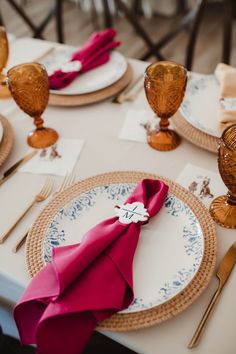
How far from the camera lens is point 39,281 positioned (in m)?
0.54

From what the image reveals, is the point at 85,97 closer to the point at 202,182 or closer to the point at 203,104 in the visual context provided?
the point at 203,104

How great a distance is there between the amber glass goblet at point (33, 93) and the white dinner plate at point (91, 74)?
0.14 metres

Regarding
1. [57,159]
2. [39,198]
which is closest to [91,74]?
[57,159]

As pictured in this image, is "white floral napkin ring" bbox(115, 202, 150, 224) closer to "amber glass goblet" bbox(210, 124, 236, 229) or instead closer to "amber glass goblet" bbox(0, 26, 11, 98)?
"amber glass goblet" bbox(210, 124, 236, 229)

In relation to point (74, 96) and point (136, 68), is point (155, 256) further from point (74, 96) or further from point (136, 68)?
point (136, 68)

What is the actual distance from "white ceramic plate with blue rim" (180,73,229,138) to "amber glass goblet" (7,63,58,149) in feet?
0.98

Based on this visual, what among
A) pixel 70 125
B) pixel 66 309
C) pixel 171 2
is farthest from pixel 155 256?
pixel 171 2

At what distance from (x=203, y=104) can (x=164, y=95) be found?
155 millimetres

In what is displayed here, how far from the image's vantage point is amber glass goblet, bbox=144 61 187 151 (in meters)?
0.77

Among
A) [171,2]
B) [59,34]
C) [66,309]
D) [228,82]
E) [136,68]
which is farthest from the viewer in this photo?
[171,2]

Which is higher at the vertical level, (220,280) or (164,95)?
(164,95)

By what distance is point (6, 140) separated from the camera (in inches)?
33.0

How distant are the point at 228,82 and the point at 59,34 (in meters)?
1.01

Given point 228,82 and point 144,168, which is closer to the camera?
point 144,168
